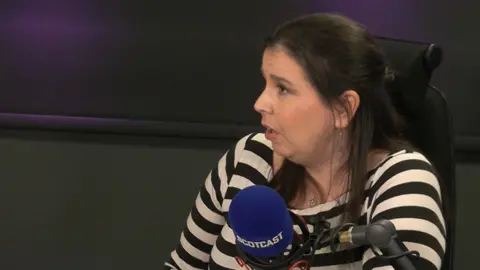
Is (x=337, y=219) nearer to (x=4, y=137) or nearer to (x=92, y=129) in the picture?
(x=92, y=129)

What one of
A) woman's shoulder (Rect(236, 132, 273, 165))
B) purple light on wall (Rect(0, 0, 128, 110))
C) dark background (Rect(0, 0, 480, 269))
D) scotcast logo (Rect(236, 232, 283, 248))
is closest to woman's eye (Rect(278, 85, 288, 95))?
woman's shoulder (Rect(236, 132, 273, 165))

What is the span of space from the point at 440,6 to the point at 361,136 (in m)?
0.76

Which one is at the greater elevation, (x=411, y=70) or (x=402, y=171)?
(x=411, y=70)

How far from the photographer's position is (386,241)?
71 centimetres

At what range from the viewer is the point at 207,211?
49.9 inches

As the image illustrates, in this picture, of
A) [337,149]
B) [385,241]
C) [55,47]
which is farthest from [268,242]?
[55,47]

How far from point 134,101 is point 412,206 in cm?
104

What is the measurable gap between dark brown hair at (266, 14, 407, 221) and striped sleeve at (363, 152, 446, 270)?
0.14 feet

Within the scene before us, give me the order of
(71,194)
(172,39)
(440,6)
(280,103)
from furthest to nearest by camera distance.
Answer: (71,194) → (172,39) → (440,6) → (280,103)

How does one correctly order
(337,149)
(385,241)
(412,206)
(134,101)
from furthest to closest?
(134,101) < (337,149) < (412,206) < (385,241)

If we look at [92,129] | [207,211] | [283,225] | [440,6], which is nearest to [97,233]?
[92,129]

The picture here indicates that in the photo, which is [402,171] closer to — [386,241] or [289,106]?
[289,106]

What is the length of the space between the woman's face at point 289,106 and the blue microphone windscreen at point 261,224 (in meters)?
0.26

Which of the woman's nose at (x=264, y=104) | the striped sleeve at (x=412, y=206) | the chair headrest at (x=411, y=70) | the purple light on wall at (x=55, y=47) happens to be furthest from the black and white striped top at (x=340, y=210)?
the purple light on wall at (x=55, y=47)
